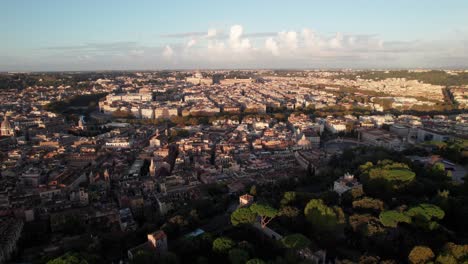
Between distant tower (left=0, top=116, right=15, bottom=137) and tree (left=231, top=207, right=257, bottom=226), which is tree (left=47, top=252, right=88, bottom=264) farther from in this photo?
distant tower (left=0, top=116, right=15, bottom=137)

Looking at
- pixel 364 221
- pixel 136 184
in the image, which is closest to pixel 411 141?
pixel 364 221

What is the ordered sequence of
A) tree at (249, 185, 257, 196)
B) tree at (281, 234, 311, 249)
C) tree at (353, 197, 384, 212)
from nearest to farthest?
tree at (281, 234, 311, 249) → tree at (353, 197, 384, 212) → tree at (249, 185, 257, 196)

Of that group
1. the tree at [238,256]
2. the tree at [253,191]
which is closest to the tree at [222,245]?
the tree at [238,256]

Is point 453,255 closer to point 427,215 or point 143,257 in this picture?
point 427,215

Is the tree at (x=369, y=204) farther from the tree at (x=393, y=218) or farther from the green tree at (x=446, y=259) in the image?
the green tree at (x=446, y=259)

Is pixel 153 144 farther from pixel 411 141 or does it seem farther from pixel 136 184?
pixel 411 141

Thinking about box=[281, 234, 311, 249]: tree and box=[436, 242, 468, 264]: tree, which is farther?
box=[281, 234, 311, 249]: tree

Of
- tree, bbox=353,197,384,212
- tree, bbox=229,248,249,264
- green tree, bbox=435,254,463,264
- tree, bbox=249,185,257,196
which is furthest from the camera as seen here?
tree, bbox=249,185,257,196

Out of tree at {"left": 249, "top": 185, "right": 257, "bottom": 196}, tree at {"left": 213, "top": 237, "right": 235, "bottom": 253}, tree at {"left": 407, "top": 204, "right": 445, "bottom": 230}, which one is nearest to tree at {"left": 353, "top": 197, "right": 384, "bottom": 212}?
tree at {"left": 407, "top": 204, "right": 445, "bottom": 230}
